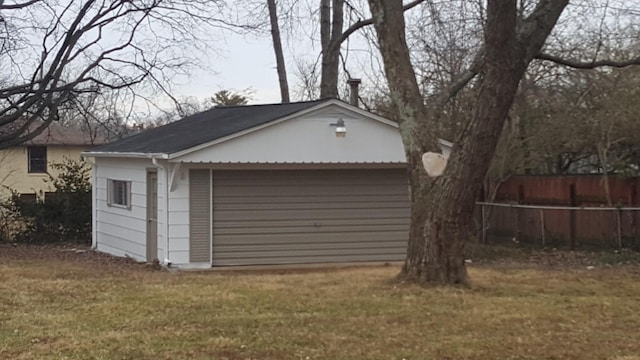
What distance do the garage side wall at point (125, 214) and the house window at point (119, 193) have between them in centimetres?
11

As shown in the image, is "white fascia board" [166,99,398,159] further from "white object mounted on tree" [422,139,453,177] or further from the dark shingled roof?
"white object mounted on tree" [422,139,453,177]

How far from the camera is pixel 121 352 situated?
7.26 meters

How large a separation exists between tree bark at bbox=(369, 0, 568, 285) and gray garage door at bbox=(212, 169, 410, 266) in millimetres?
4379

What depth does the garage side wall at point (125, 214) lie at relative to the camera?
16.4 metres

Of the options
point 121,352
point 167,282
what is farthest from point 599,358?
point 167,282

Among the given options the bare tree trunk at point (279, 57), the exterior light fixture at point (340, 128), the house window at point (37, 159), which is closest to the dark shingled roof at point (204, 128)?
the exterior light fixture at point (340, 128)

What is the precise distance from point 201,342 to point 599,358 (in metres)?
3.60

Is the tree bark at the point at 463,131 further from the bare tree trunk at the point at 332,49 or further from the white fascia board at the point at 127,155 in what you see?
the bare tree trunk at the point at 332,49

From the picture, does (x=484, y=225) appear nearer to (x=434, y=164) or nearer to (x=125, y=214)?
(x=125, y=214)

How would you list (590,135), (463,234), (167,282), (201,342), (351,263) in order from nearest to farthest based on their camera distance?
1. (201,342)
2. (463,234)
3. (167,282)
4. (351,263)
5. (590,135)

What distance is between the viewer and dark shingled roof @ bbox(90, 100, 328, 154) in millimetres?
15195

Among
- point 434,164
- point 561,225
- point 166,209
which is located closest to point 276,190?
point 166,209

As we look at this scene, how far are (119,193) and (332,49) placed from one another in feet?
29.0

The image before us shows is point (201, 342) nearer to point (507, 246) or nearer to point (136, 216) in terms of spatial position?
point (136, 216)
